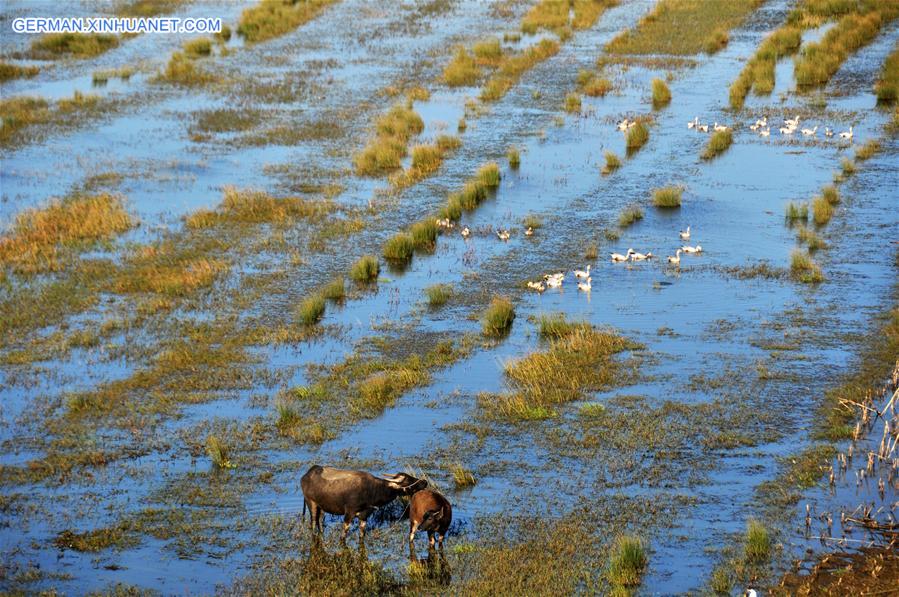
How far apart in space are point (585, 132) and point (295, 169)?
863cm

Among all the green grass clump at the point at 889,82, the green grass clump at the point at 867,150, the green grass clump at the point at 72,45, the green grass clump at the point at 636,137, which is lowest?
the green grass clump at the point at 867,150

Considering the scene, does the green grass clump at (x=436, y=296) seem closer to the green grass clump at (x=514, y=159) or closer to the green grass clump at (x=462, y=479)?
the green grass clump at (x=462, y=479)

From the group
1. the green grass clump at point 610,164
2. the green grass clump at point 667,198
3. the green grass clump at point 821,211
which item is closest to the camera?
the green grass clump at point 821,211

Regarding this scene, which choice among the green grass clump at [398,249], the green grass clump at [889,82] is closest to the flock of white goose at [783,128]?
the green grass clump at [889,82]

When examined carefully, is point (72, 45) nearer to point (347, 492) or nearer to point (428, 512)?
point (347, 492)

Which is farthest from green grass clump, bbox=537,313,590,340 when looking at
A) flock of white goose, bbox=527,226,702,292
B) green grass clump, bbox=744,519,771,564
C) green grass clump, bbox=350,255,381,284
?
green grass clump, bbox=744,519,771,564

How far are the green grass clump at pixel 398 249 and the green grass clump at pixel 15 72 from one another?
71.7ft

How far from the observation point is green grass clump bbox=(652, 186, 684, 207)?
28094mm

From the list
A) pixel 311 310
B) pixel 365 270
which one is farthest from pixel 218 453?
pixel 365 270

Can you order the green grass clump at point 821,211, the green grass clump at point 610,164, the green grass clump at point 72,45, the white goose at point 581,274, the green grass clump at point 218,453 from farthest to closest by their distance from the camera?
1. the green grass clump at point 72,45
2. the green grass clump at point 610,164
3. the green grass clump at point 821,211
4. the white goose at point 581,274
5. the green grass clump at point 218,453

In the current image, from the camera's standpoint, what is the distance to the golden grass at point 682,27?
44.7 m

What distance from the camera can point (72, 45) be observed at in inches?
1818

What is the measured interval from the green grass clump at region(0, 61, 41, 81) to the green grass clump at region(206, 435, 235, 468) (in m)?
28.8

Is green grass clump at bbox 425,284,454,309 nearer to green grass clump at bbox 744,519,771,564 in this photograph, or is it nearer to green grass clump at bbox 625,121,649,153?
green grass clump at bbox 744,519,771,564
